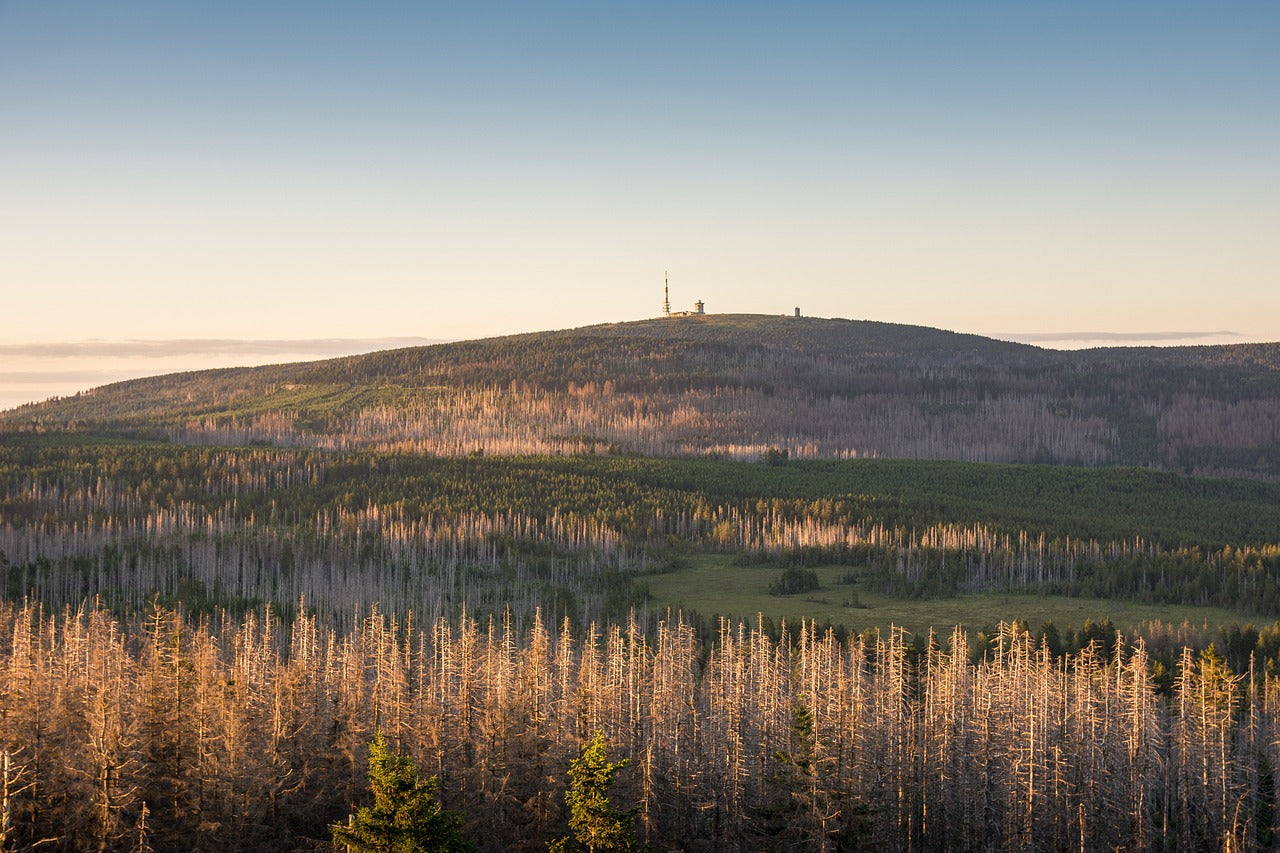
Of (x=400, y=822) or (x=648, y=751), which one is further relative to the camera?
(x=648, y=751)

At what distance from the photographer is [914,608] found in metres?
168

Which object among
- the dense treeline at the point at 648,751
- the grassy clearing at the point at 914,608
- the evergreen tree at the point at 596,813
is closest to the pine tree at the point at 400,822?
the evergreen tree at the point at 596,813

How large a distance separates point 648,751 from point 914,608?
9992 cm

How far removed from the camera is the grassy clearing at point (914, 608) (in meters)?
156

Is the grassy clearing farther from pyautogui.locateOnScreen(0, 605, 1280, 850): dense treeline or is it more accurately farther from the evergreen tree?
the evergreen tree

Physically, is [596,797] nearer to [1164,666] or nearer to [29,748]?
[29,748]

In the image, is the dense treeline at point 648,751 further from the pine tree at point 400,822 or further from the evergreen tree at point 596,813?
the pine tree at point 400,822

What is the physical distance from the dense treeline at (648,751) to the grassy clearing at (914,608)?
2073 inches

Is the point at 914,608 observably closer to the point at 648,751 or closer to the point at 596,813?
the point at 648,751

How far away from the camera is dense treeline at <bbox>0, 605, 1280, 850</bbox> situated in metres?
72.7

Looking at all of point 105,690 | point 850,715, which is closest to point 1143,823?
point 850,715

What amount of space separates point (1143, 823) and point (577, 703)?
34.3 metres

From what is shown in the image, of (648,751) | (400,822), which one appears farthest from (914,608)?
(400,822)

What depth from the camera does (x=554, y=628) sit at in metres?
146
